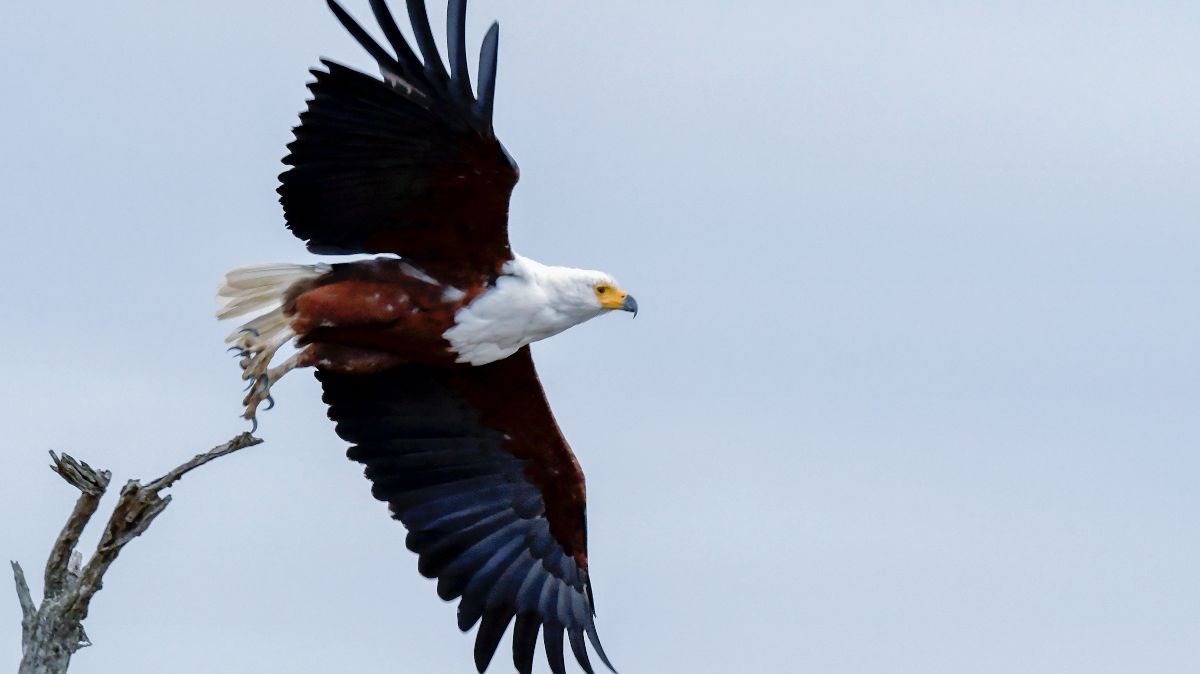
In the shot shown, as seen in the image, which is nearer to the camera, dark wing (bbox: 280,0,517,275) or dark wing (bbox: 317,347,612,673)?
dark wing (bbox: 280,0,517,275)

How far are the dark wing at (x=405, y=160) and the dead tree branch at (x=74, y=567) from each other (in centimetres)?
185

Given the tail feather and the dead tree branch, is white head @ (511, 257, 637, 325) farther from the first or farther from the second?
the dead tree branch

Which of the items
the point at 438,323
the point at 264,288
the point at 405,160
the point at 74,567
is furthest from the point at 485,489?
the point at 74,567

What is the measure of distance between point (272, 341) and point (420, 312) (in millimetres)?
813

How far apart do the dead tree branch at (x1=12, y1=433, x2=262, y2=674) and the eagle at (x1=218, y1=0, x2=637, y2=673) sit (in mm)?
1311

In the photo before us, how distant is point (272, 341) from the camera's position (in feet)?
32.3

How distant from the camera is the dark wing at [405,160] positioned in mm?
8977

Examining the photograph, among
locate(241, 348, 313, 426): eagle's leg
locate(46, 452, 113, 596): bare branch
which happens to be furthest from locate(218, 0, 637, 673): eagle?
locate(46, 452, 113, 596): bare branch

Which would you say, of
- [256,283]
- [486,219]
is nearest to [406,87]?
[486,219]

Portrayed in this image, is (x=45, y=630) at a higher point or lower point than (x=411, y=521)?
lower

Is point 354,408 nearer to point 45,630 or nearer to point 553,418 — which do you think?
point 553,418

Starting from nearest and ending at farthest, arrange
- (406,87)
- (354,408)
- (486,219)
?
(406,87) < (486,219) < (354,408)

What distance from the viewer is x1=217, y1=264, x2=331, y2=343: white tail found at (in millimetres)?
9992

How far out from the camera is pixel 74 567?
8297mm
